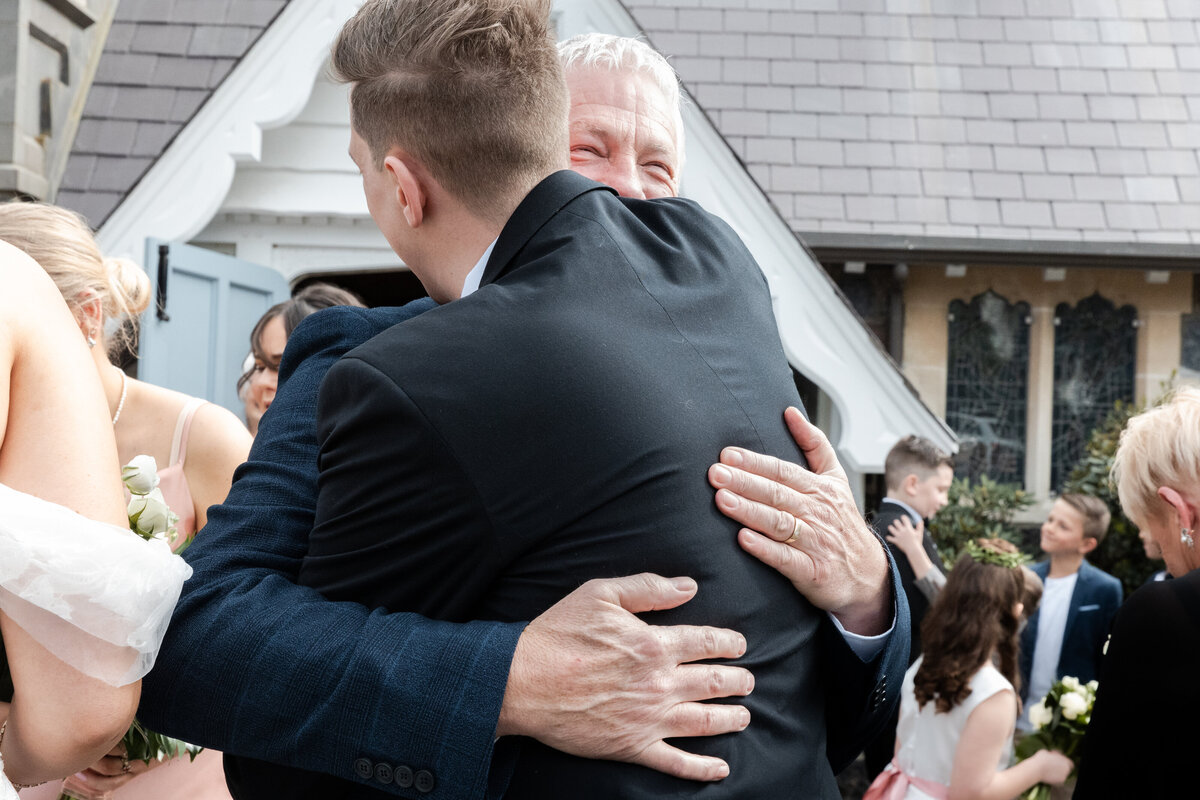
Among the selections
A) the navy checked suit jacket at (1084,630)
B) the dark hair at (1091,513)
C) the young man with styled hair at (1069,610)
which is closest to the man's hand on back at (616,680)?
the young man with styled hair at (1069,610)

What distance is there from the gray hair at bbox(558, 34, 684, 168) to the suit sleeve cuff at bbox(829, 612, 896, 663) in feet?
3.50

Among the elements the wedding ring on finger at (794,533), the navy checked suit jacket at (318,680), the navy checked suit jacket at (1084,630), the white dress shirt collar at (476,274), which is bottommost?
the navy checked suit jacket at (1084,630)

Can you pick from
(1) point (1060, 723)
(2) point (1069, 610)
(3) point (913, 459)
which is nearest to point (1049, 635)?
(2) point (1069, 610)

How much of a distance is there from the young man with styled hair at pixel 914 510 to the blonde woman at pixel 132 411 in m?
4.31

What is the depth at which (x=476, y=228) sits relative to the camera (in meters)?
1.52

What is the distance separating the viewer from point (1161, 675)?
2.65 metres

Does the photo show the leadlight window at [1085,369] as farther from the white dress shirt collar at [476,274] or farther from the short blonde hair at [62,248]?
the white dress shirt collar at [476,274]

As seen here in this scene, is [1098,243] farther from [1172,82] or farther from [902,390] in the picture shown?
[902,390]

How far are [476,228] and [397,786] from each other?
0.75m

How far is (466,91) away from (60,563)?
845 mm

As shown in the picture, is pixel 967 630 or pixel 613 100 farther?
pixel 967 630

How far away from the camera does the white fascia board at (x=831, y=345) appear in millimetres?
6340

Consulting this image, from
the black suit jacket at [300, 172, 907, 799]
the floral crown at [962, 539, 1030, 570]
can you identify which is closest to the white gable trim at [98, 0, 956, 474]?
the floral crown at [962, 539, 1030, 570]

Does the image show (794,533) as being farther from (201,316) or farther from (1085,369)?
(1085,369)
